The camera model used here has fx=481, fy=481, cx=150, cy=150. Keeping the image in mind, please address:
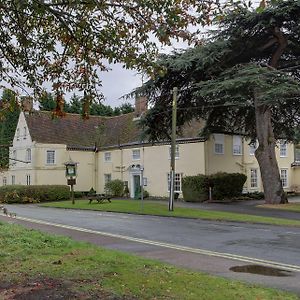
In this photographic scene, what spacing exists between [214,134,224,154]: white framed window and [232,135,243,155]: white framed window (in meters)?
1.75

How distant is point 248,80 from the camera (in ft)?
89.7

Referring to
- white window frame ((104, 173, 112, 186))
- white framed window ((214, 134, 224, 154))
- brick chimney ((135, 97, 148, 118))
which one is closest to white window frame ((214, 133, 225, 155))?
white framed window ((214, 134, 224, 154))

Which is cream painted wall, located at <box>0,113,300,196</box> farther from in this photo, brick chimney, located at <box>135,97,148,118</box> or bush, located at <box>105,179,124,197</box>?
brick chimney, located at <box>135,97,148,118</box>

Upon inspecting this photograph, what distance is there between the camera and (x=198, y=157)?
42.0 metres

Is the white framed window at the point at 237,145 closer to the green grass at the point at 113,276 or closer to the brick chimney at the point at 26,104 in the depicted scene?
the green grass at the point at 113,276

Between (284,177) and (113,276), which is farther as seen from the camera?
(284,177)

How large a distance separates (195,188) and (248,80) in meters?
14.4

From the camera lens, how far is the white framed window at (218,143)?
4269 cm

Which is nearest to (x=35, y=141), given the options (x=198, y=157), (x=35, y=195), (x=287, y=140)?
(x=35, y=195)

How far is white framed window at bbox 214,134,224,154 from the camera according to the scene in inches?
1681

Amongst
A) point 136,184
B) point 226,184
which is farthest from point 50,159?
point 226,184

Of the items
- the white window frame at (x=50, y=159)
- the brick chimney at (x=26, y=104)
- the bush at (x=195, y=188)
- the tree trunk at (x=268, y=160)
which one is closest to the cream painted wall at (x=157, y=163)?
the bush at (x=195, y=188)

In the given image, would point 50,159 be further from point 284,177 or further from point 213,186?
point 284,177

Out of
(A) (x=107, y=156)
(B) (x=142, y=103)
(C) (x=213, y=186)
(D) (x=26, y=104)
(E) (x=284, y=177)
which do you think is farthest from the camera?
(A) (x=107, y=156)
